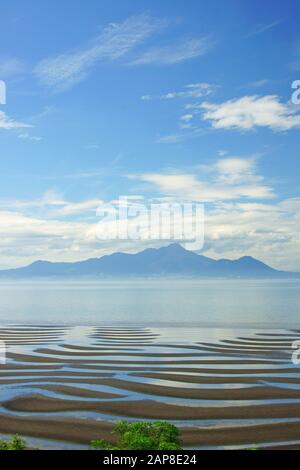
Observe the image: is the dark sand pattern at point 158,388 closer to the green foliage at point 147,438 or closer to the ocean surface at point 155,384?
the ocean surface at point 155,384

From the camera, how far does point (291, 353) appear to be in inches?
1522

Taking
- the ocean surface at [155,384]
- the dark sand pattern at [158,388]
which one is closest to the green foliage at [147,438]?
the ocean surface at [155,384]

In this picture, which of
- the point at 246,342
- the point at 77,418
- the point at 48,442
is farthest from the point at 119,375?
the point at 246,342

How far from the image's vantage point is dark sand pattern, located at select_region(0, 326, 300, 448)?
67.2 ft

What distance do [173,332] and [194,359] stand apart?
58.2ft

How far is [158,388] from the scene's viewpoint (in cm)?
2750

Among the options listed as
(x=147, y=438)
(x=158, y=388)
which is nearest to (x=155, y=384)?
(x=158, y=388)

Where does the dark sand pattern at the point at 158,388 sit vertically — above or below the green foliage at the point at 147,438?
below

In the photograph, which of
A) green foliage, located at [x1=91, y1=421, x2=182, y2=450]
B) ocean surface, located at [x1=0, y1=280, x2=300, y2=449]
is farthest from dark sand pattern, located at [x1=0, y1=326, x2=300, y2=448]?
green foliage, located at [x1=91, y1=421, x2=182, y2=450]

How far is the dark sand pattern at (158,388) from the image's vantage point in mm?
20469

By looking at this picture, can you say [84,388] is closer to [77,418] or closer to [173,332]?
[77,418]

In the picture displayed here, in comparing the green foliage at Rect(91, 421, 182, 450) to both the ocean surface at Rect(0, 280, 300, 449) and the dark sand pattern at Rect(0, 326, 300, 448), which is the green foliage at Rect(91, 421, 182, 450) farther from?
the dark sand pattern at Rect(0, 326, 300, 448)

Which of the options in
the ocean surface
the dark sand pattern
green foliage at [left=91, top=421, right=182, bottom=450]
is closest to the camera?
green foliage at [left=91, top=421, right=182, bottom=450]
